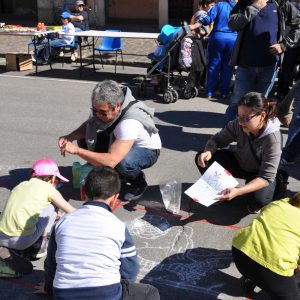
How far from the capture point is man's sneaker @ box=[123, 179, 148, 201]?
13.6 feet

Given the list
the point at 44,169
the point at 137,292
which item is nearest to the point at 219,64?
the point at 44,169

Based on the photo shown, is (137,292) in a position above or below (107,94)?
below

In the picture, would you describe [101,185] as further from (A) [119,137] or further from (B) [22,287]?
(A) [119,137]

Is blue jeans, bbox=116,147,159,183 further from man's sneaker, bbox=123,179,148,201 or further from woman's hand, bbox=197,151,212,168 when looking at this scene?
woman's hand, bbox=197,151,212,168

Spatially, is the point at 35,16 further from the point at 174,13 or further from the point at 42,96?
the point at 42,96

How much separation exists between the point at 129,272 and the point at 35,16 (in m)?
18.5

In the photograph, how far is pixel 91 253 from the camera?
2221mm

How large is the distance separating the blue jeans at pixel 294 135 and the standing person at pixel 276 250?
2350 mm

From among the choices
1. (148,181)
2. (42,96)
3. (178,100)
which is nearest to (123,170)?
(148,181)

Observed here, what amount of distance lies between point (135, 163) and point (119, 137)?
382mm

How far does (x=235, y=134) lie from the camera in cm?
397

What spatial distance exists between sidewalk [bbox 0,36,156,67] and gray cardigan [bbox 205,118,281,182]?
667 centimetres

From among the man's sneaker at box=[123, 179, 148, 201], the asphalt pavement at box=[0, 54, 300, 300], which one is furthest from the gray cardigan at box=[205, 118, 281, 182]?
the man's sneaker at box=[123, 179, 148, 201]

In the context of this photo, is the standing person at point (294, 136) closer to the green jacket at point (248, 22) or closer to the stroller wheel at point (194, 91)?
the green jacket at point (248, 22)
